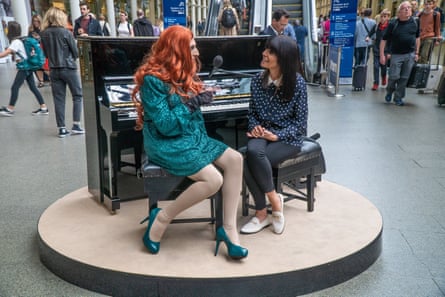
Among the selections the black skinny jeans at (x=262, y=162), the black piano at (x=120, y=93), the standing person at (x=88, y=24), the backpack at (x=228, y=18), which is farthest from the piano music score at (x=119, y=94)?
the backpack at (x=228, y=18)

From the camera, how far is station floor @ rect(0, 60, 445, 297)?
229 centimetres

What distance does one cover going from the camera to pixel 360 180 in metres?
3.80

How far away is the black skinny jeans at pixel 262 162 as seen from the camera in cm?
255

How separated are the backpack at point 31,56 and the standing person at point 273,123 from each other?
4.64 meters

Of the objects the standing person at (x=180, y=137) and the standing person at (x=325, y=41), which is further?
the standing person at (x=325, y=41)

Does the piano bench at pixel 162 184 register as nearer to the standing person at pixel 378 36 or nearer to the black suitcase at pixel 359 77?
the black suitcase at pixel 359 77

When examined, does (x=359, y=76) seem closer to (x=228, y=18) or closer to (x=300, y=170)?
(x=228, y=18)

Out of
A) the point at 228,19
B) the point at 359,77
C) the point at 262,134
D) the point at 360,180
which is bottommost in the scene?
the point at 360,180

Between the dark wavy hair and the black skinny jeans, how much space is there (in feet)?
1.07

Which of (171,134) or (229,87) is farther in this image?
(229,87)

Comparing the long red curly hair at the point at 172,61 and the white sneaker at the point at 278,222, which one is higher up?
the long red curly hair at the point at 172,61

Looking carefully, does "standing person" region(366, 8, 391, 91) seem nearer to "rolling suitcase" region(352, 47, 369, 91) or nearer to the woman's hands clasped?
"rolling suitcase" region(352, 47, 369, 91)

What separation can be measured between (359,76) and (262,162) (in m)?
7.07

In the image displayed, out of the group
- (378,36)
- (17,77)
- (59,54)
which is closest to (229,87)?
(59,54)
